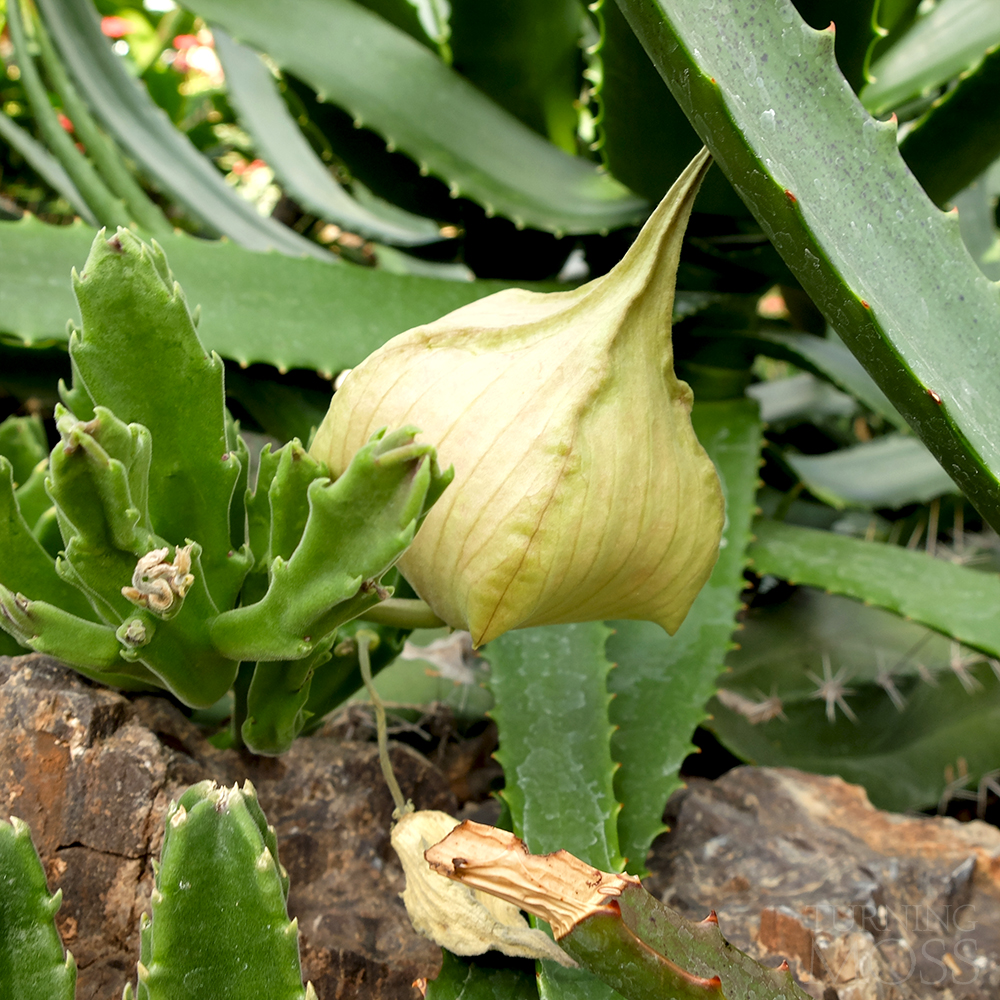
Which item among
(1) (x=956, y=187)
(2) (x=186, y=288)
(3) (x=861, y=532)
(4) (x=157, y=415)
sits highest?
(1) (x=956, y=187)

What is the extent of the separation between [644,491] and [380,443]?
0.43 ft

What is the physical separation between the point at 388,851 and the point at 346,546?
26cm

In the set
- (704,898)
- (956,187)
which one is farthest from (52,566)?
(956,187)

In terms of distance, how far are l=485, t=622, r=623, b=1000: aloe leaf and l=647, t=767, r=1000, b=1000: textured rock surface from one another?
0.45 ft

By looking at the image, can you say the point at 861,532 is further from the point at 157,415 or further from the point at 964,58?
the point at 157,415

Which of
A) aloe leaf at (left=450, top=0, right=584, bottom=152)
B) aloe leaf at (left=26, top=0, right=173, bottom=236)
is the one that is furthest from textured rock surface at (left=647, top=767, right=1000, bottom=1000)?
aloe leaf at (left=26, top=0, right=173, bottom=236)

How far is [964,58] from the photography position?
0.87 m

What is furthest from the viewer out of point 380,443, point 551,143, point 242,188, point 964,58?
point 242,188

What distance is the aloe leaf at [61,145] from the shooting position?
3.13 ft

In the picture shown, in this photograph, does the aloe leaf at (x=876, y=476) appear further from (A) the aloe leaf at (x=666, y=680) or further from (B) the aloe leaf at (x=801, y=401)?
(A) the aloe leaf at (x=666, y=680)

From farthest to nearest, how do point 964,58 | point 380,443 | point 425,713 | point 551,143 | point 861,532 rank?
point 861,532
point 551,143
point 964,58
point 425,713
point 380,443

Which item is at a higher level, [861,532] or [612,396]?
[612,396]

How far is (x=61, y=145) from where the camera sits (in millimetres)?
994

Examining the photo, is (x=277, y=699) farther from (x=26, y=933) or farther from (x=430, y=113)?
(x=430, y=113)
